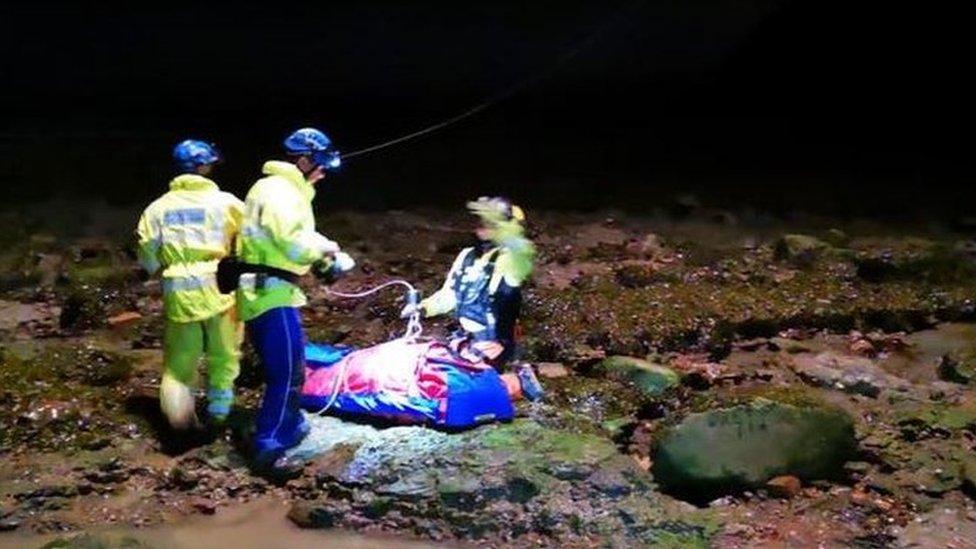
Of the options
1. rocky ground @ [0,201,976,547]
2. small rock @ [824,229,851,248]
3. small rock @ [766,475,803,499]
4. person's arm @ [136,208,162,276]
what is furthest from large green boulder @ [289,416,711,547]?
small rock @ [824,229,851,248]

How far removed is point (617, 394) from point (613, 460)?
1020mm

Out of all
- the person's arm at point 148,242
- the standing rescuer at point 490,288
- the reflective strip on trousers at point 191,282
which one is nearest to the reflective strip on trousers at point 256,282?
the reflective strip on trousers at point 191,282

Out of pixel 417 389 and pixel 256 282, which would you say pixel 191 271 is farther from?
pixel 417 389

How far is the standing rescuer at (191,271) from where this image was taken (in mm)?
6273

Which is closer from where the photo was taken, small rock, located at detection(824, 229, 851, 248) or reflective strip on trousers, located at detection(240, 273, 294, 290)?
reflective strip on trousers, located at detection(240, 273, 294, 290)

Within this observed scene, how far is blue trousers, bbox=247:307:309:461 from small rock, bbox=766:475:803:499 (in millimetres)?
2952

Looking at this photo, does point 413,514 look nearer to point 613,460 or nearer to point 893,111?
point 613,460

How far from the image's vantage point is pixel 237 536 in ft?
19.4

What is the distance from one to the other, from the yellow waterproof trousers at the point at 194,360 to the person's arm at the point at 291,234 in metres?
0.74

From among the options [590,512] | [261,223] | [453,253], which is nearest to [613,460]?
[590,512]

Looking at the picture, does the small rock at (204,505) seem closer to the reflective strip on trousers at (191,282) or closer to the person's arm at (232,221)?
the reflective strip on trousers at (191,282)

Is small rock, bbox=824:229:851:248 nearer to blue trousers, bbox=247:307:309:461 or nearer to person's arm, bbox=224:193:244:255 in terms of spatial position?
blue trousers, bbox=247:307:309:461

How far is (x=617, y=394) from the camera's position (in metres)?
7.32

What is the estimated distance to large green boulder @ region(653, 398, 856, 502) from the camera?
20.5 ft
